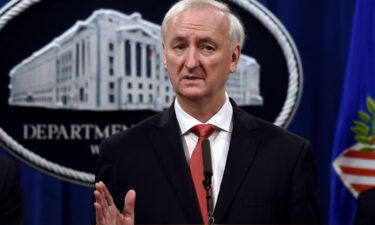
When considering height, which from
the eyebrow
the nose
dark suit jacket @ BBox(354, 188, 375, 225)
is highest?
the eyebrow

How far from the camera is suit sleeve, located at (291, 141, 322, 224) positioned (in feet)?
3.78

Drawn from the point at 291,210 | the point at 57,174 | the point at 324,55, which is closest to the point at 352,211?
the point at 324,55

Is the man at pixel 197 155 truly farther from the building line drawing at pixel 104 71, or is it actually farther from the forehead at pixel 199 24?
the building line drawing at pixel 104 71

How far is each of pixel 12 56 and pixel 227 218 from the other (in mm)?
1273

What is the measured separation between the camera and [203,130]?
1198 mm

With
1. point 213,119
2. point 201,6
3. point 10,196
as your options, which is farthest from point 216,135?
point 10,196

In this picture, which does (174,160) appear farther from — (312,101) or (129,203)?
(312,101)

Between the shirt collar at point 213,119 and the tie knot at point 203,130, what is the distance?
0.01m

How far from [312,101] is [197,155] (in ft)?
3.26

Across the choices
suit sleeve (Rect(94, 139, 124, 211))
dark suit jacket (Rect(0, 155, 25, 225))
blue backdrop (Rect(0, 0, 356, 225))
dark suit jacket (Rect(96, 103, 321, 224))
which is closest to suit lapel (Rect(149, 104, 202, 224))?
dark suit jacket (Rect(96, 103, 321, 224))

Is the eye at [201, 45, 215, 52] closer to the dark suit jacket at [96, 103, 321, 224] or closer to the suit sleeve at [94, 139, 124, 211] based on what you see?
the dark suit jacket at [96, 103, 321, 224]

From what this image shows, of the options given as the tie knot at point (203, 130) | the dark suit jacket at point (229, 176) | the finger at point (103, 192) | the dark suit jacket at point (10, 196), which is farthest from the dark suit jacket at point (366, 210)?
the dark suit jacket at point (10, 196)

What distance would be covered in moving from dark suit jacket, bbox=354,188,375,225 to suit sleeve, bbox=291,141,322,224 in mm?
321

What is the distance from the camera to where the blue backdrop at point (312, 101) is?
2.01m
